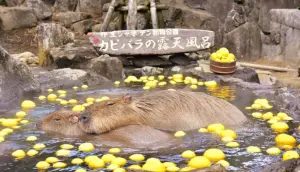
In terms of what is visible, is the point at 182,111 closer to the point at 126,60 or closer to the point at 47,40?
the point at 126,60

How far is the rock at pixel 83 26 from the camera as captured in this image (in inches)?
663

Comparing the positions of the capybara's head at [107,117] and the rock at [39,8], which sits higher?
the rock at [39,8]

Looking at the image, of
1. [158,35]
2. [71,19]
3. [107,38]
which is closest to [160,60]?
[158,35]

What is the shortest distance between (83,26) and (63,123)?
1078cm

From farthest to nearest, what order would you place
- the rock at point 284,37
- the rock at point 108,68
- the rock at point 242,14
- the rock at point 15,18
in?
1. the rock at point 15,18
2. the rock at point 242,14
3. the rock at point 284,37
4. the rock at point 108,68

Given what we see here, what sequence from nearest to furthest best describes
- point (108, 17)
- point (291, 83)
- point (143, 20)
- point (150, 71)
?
point (150, 71), point (291, 83), point (108, 17), point (143, 20)

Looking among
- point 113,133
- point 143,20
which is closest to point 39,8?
point 143,20

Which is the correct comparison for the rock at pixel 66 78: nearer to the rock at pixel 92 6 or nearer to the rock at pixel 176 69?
the rock at pixel 176 69

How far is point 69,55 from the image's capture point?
34.5 ft

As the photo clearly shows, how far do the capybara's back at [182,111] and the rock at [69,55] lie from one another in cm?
425

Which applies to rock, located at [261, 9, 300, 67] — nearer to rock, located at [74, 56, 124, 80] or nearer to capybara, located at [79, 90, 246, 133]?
rock, located at [74, 56, 124, 80]

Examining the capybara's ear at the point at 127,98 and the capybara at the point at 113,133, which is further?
the capybara's ear at the point at 127,98

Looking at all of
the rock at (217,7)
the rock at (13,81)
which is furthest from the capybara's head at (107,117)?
the rock at (217,7)

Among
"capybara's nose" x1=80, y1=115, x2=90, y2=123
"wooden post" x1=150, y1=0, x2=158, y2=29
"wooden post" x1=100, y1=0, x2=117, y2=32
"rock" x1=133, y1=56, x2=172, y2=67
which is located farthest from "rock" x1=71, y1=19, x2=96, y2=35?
"capybara's nose" x1=80, y1=115, x2=90, y2=123
